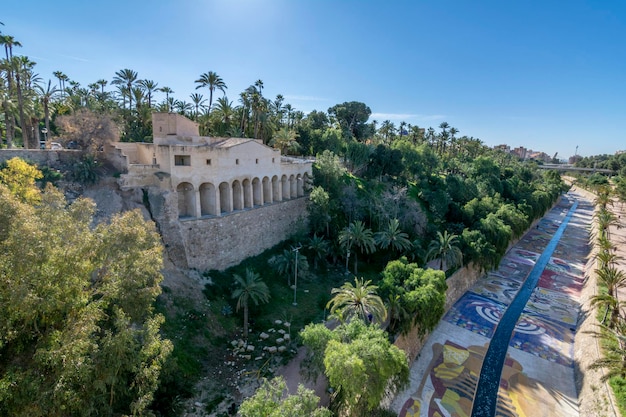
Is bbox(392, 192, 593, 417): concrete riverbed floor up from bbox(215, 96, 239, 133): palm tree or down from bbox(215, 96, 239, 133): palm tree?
down

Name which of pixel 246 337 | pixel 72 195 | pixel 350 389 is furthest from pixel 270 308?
pixel 72 195

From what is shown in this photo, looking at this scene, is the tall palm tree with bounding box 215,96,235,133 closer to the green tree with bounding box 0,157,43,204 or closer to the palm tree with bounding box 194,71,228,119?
the palm tree with bounding box 194,71,228,119

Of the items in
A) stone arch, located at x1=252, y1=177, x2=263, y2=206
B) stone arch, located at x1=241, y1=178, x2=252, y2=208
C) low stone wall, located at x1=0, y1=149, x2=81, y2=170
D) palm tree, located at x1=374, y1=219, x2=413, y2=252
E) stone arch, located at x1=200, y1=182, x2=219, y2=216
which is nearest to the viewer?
low stone wall, located at x1=0, y1=149, x2=81, y2=170

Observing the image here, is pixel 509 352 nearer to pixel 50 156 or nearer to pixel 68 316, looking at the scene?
pixel 68 316

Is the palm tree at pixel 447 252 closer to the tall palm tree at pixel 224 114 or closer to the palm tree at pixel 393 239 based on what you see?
the palm tree at pixel 393 239

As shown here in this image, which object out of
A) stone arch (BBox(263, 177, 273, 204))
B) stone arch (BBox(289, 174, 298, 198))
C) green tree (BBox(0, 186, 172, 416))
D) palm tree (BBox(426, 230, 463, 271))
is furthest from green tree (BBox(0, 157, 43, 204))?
palm tree (BBox(426, 230, 463, 271))

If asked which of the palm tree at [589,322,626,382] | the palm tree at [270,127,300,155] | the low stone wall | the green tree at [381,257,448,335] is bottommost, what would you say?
the palm tree at [589,322,626,382]

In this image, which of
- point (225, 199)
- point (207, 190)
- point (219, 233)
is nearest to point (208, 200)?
point (207, 190)
